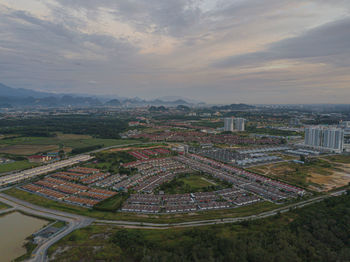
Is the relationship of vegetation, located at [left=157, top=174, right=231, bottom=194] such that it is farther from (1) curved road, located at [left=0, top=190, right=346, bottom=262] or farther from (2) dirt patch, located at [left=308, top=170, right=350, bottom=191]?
(2) dirt patch, located at [left=308, top=170, right=350, bottom=191]

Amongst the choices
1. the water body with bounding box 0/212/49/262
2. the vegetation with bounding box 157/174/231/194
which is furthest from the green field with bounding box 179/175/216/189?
the water body with bounding box 0/212/49/262

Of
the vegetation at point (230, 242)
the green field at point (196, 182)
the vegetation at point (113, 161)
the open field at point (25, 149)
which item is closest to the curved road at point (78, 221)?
the vegetation at point (230, 242)

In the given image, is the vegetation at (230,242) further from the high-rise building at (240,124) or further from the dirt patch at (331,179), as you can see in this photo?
the high-rise building at (240,124)

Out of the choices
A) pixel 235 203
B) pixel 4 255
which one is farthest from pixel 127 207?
pixel 235 203

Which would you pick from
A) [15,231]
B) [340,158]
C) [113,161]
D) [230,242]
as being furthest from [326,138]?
[15,231]

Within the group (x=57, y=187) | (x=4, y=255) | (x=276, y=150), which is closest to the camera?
(x=4, y=255)

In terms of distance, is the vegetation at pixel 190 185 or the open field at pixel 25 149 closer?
the vegetation at pixel 190 185

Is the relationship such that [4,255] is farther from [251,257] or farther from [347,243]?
[347,243]
